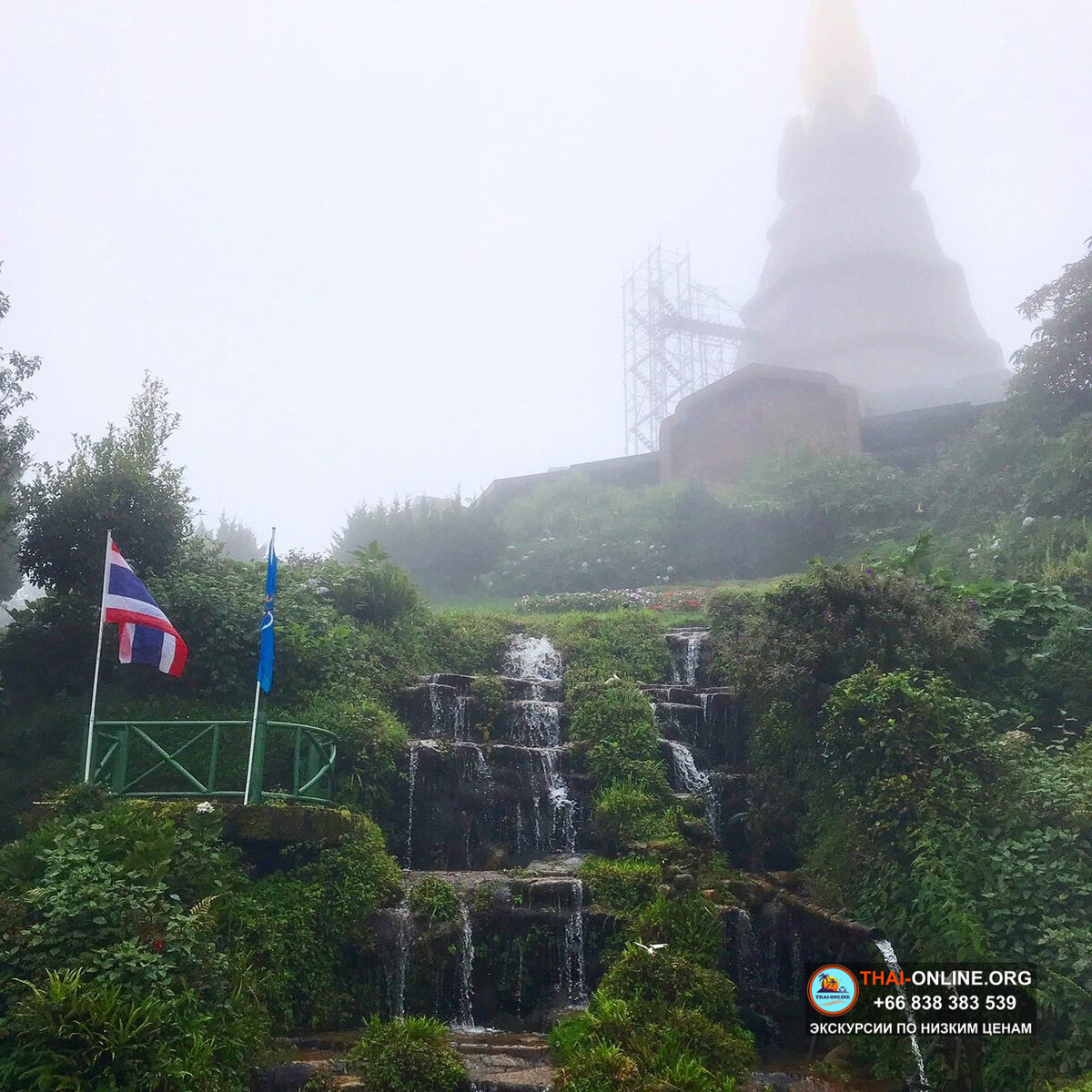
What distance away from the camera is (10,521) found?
15953 mm

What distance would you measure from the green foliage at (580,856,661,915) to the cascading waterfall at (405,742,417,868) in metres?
3.01

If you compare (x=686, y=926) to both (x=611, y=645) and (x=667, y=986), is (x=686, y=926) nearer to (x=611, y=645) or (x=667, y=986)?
(x=667, y=986)

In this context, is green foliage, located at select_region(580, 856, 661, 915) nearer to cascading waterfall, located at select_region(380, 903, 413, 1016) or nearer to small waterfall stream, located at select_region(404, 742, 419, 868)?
cascading waterfall, located at select_region(380, 903, 413, 1016)

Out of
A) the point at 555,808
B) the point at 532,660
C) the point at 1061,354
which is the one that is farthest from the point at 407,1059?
the point at 1061,354

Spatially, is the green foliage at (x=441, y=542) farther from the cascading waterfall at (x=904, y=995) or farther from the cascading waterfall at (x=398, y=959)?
the cascading waterfall at (x=904, y=995)

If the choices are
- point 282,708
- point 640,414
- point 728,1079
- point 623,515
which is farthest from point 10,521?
point 640,414

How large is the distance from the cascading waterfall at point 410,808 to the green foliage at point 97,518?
5.39 m

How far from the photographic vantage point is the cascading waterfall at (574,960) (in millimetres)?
10250

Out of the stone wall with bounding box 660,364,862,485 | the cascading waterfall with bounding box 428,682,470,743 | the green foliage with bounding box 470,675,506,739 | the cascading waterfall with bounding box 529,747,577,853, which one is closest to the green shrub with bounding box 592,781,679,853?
the cascading waterfall with bounding box 529,747,577,853

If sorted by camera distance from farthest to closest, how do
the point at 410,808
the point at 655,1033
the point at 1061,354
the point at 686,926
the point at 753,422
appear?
the point at 753,422, the point at 1061,354, the point at 410,808, the point at 686,926, the point at 655,1033

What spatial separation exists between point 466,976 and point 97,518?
30.4 feet

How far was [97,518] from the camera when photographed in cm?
1521

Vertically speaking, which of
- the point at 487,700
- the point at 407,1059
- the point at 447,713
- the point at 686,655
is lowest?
the point at 407,1059

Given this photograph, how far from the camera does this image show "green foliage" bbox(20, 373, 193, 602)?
15.2 metres
